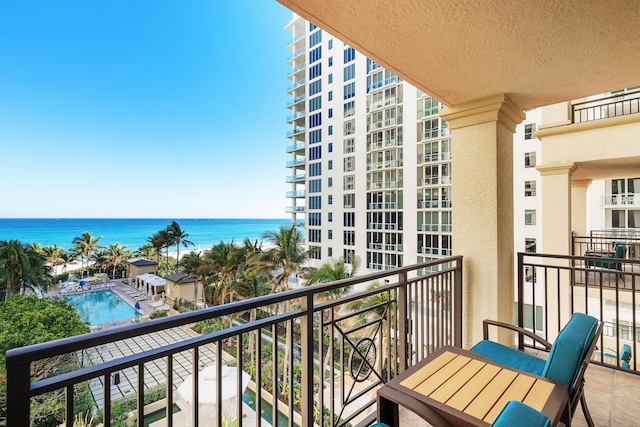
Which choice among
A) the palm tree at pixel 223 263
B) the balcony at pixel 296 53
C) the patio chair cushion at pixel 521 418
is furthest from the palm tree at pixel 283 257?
the balcony at pixel 296 53

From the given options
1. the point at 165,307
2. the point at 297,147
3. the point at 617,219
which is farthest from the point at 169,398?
the point at 297,147

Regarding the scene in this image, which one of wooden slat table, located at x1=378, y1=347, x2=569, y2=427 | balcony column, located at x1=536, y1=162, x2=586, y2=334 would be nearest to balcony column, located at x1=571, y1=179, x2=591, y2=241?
balcony column, located at x1=536, y1=162, x2=586, y2=334

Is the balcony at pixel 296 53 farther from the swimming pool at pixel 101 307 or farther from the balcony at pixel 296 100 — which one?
the swimming pool at pixel 101 307

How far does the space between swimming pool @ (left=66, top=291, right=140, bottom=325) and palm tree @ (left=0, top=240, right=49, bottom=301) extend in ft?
15.9

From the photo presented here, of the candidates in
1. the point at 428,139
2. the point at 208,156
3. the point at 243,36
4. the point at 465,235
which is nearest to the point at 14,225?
the point at 208,156

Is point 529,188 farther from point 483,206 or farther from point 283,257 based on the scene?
point 483,206

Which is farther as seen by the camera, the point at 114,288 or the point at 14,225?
the point at 14,225

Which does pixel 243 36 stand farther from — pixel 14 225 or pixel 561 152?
pixel 14 225

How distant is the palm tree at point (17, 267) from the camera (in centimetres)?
1479

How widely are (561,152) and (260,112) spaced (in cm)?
3804

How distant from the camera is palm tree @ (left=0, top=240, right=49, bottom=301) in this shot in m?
14.8

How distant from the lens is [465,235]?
2809mm

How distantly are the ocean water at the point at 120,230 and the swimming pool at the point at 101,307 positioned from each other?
12.6 metres

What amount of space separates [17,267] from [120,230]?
111 feet
